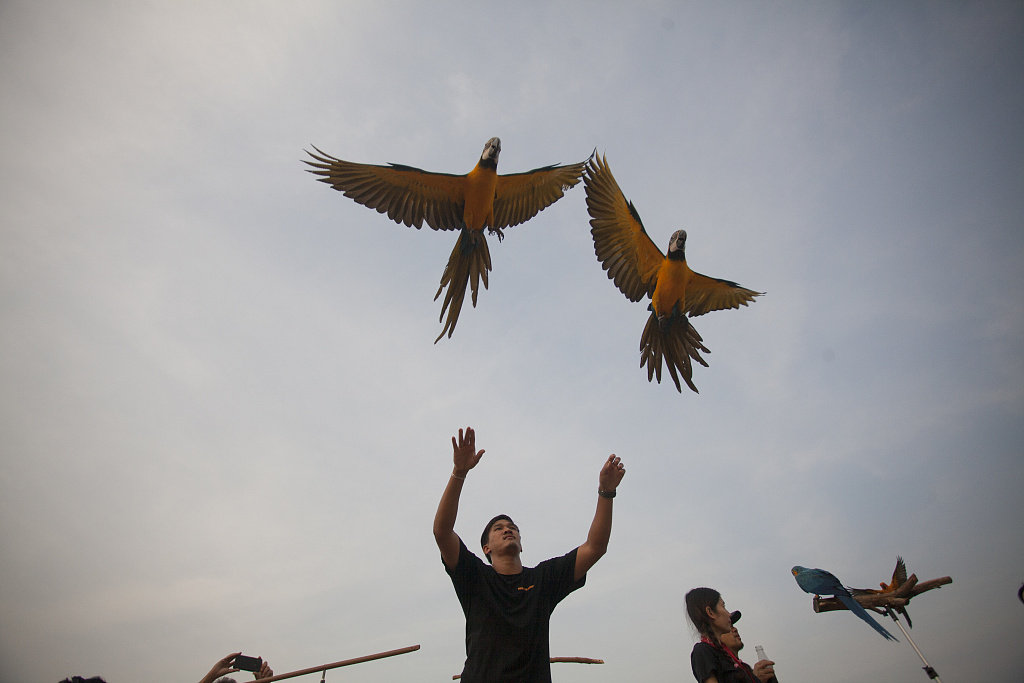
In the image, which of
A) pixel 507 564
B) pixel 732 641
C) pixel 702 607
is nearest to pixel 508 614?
pixel 507 564

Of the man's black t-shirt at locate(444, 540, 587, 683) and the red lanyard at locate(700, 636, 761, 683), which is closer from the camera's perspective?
the man's black t-shirt at locate(444, 540, 587, 683)

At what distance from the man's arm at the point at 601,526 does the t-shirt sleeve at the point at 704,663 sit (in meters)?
0.90

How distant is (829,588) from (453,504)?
3466 millimetres

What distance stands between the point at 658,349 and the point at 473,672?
3.30 m

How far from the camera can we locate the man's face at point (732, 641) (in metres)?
3.22

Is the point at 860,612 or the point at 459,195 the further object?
the point at 459,195

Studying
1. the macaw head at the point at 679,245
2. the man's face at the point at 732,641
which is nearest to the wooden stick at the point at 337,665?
the man's face at the point at 732,641

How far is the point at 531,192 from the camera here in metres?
5.69

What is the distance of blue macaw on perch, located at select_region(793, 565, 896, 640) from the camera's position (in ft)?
12.8

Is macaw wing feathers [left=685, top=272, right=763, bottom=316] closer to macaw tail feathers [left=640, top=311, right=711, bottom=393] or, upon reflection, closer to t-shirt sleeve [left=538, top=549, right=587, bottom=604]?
macaw tail feathers [left=640, top=311, right=711, bottom=393]

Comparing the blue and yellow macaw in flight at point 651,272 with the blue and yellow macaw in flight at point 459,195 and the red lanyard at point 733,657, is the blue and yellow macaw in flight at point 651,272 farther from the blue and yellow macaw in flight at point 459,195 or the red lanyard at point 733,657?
the red lanyard at point 733,657

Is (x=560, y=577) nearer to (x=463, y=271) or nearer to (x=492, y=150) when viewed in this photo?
Answer: (x=463, y=271)

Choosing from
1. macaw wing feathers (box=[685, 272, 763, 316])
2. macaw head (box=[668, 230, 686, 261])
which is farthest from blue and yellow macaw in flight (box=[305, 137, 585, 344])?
macaw wing feathers (box=[685, 272, 763, 316])

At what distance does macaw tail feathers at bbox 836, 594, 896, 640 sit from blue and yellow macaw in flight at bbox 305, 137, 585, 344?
13.1 feet
